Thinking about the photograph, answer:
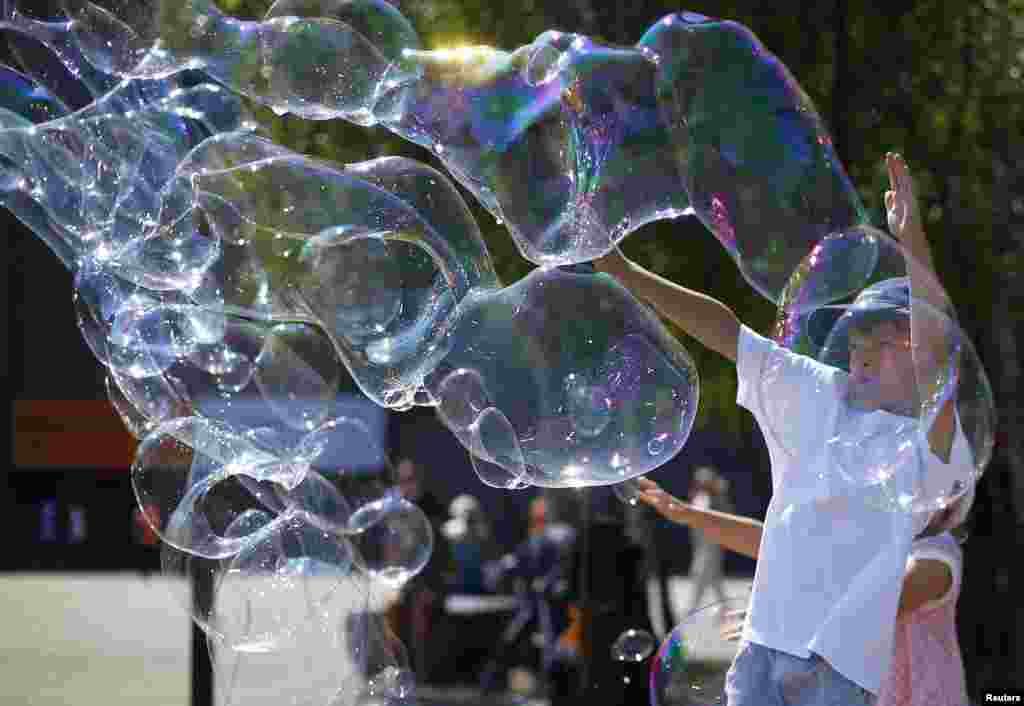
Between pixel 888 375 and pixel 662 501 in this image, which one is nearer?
pixel 888 375

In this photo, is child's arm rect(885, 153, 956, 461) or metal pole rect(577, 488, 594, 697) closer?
child's arm rect(885, 153, 956, 461)

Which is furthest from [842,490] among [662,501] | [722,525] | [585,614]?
[585,614]

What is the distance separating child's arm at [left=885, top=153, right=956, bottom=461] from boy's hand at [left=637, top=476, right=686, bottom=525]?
111 centimetres

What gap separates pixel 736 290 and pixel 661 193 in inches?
193

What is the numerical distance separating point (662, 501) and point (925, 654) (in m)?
0.93

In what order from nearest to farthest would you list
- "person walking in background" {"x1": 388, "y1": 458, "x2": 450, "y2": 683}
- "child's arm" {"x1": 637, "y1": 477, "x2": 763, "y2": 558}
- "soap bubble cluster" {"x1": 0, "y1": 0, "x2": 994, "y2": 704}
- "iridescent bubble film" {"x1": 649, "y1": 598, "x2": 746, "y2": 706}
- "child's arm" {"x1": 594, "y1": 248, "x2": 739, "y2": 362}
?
"child's arm" {"x1": 594, "y1": 248, "x2": 739, "y2": 362}
"soap bubble cluster" {"x1": 0, "y1": 0, "x2": 994, "y2": 704}
"child's arm" {"x1": 637, "y1": 477, "x2": 763, "y2": 558}
"iridescent bubble film" {"x1": 649, "y1": 598, "x2": 746, "y2": 706}
"person walking in background" {"x1": 388, "y1": 458, "x2": 450, "y2": 683}

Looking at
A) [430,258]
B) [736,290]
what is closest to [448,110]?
[430,258]

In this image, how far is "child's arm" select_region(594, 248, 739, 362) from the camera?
3.96 metres

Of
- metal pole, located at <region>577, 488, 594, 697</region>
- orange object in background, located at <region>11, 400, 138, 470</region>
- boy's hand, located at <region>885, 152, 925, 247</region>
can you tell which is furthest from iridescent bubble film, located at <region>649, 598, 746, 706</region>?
orange object in background, located at <region>11, 400, 138, 470</region>

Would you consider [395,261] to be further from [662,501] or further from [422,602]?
[422,602]

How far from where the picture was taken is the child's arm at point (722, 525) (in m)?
4.41

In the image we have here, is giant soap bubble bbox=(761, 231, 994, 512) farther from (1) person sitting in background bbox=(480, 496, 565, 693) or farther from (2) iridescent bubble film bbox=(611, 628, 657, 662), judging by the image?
(1) person sitting in background bbox=(480, 496, 565, 693)

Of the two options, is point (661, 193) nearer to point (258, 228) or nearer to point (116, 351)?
point (258, 228)

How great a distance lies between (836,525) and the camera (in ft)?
11.7
